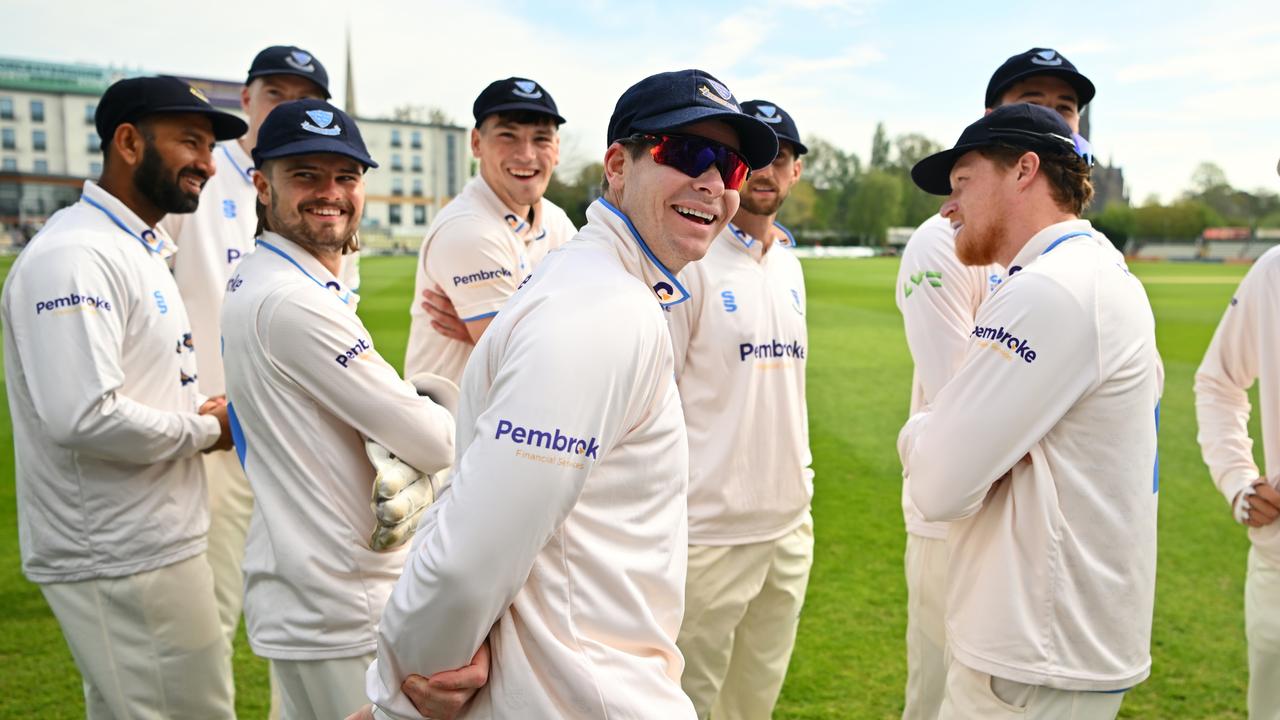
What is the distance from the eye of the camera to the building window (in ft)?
316

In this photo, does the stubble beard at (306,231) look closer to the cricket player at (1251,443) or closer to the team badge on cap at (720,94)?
the team badge on cap at (720,94)

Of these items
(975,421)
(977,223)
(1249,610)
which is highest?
(977,223)

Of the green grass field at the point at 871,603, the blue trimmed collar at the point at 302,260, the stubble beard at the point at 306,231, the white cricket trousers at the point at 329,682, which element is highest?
the stubble beard at the point at 306,231

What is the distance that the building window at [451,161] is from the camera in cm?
9625

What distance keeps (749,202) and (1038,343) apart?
5.57 feet

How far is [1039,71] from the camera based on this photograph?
4.18 m

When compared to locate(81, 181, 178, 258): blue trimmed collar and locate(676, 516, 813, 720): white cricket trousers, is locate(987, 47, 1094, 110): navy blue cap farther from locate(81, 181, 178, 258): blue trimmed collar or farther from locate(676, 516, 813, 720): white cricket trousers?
locate(81, 181, 178, 258): blue trimmed collar

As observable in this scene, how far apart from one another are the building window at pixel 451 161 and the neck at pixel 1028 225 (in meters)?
96.5

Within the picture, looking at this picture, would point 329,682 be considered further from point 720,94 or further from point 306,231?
point 720,94

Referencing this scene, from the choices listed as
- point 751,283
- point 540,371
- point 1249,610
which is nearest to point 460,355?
point 751,283

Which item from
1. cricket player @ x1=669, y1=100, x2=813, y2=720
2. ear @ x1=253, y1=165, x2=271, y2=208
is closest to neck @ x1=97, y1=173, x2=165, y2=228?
ear @ x1=253, y1=165, x2=271, y2=208

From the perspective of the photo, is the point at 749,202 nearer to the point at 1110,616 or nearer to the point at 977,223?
the point at 977,223

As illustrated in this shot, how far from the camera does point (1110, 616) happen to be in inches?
104

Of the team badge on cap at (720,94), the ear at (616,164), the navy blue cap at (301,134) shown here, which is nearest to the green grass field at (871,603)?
the navy blue cap at (301,134)
